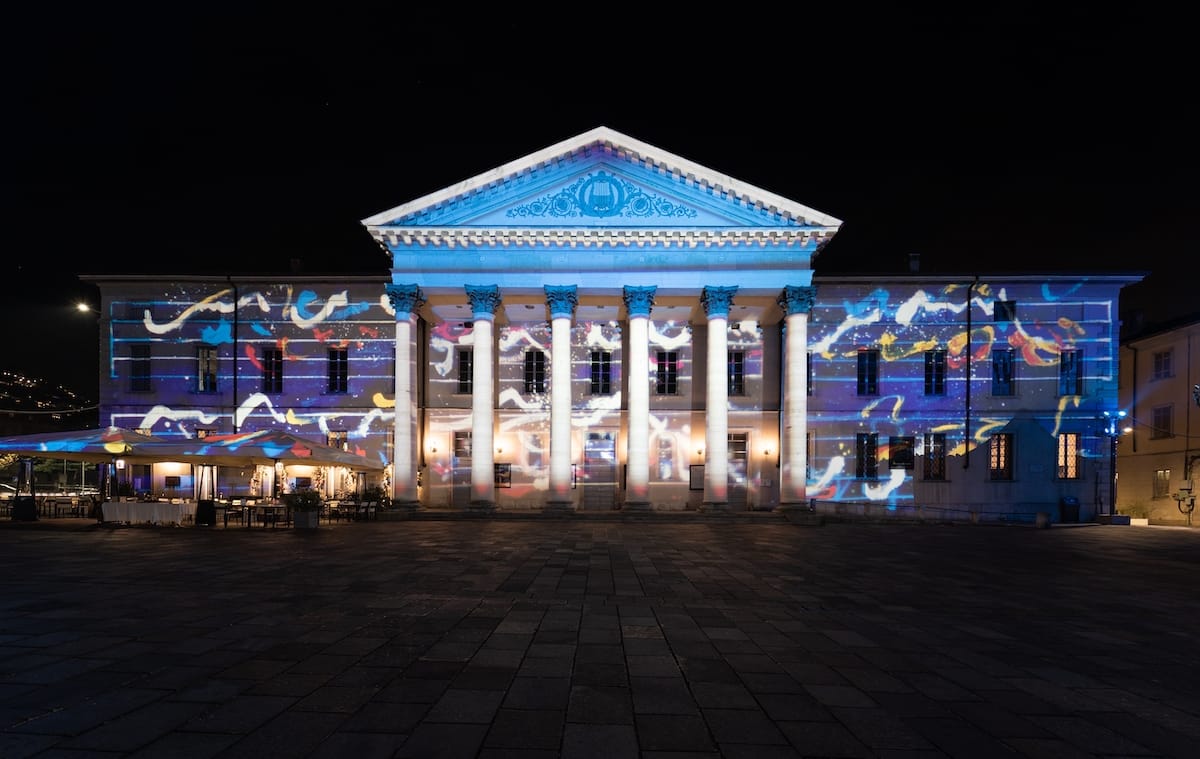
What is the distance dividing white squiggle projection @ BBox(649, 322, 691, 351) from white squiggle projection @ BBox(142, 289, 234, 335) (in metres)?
22.6

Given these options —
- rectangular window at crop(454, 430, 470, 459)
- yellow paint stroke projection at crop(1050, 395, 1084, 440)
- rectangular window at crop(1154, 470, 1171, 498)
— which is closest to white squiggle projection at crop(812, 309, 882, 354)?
yellow paint stroke projection at crop(1050, 395, 1084, 440)

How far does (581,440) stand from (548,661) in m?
27.3

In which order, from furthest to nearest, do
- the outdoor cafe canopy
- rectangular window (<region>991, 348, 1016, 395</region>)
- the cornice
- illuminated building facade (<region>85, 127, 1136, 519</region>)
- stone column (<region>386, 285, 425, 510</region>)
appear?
1. rectangular window (<region>991, 348, 1016, 395</region>)
2. illuminated building facade (<region>85, 127, 1136, 519</region>)
3. stone column (<region>386, 285, 425, 510</region>)
4. the cornice
5. the outdoor cafe canopy

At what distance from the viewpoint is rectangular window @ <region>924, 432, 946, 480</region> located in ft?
111

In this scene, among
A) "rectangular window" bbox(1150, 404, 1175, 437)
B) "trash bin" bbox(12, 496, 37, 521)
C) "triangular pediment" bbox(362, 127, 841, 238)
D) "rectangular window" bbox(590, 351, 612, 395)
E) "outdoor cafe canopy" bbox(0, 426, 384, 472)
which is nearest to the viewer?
"outdoor cafe canopy" bbox(0, 426, 384, 472)

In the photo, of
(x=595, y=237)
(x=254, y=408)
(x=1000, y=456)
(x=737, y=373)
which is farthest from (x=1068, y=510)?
(x=254, y=408)

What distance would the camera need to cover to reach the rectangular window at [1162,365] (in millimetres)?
36469

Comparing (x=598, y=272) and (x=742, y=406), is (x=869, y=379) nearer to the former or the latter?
(x=742, y=406)

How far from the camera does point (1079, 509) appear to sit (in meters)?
33.4

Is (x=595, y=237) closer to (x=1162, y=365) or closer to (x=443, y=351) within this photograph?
(x=443, y=351)

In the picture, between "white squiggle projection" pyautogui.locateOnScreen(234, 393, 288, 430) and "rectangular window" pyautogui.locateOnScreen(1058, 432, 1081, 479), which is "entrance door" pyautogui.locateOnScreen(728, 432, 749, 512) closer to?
"rectangular window" pyautogui.locateOnScreen(1058, 432, 1081, 479)

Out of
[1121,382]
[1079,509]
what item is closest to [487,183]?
[1079,509]

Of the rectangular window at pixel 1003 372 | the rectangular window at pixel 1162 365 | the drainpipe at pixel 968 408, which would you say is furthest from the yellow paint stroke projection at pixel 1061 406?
the rectangular window at pixel 1162 365

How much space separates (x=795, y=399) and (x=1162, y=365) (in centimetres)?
2432
